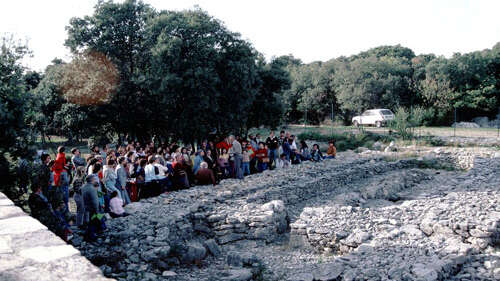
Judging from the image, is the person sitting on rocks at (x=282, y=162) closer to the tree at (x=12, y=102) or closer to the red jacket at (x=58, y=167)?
the red jacket at (x=58, y=167)

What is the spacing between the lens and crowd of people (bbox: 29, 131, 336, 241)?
8.14m

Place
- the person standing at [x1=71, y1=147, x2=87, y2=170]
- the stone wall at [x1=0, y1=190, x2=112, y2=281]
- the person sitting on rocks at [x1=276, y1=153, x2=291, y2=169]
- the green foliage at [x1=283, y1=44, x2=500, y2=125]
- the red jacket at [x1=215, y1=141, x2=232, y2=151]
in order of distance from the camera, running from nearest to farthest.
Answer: the stone wall at [x1=0, y1=190, x2=112, y2=281], the person standing at [x1=71, y1=147, x2=87, y2=170], the red jacket at [x1=215, y1=141, x2=232, y2=151], the person sitting on rocks at [x1=276, y1=153, x2=291, y2=169], the green foliage at [x1=283, y1=44, x2=500, y2=125]

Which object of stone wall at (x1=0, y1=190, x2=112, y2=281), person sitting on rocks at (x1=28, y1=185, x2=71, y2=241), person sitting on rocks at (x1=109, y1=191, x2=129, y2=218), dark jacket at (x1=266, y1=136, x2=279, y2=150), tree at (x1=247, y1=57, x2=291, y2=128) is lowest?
→ person sitting on rocks at (x1=109, y1=191, x2=129, y2=218)

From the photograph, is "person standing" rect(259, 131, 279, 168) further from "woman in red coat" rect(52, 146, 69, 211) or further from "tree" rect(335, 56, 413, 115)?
"tree" rect(335, 56, 413, 115)

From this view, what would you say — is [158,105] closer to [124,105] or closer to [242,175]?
[124,105]

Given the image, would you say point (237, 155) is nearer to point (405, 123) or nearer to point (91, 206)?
point (91, 206)

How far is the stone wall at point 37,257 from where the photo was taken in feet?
10.2

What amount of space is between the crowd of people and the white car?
63.7 feet

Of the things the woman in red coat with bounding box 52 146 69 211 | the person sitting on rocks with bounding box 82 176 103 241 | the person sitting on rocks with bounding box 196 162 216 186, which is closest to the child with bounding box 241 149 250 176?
the person sitting on rocks with bounding box 196 162 216 186

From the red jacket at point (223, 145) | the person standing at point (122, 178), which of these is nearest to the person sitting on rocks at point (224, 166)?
the red jacket at point (223, 145)

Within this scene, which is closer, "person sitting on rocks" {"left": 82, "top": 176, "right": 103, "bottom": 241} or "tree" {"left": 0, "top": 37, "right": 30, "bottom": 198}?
"tree" {"left": 0, "top": 37, "right": 30, "bottom": 198}

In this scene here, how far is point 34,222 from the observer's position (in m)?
4.19

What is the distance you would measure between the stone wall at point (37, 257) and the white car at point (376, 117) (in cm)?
3415

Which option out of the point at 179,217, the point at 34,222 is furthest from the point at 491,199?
the point at 34,222
